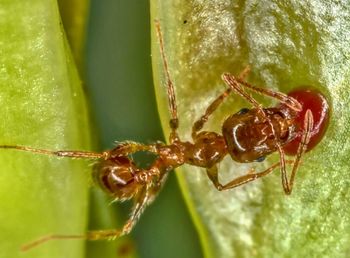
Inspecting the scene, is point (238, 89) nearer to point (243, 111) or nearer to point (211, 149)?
point (243, 111)

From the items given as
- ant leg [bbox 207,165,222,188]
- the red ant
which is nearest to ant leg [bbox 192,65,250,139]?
the red ant

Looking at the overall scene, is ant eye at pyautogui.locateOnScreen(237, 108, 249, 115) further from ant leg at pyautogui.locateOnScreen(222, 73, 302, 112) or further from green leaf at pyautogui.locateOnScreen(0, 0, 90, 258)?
green leaf at pyautogui.locateOnScreen(0, 0, 90, 258)

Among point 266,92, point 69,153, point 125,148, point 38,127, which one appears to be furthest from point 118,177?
→ point 266,92

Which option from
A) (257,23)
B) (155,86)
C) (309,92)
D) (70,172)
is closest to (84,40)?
(155,86)

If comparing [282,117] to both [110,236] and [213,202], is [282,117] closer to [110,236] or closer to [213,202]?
[213,202]

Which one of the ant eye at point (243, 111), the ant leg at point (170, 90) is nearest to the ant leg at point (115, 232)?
the ant leg at point (170, 90)

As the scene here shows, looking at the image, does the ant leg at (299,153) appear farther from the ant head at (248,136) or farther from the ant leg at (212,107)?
the ant leg at (212,107)

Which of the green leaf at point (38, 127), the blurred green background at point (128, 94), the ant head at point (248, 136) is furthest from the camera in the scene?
the blurred green background at point (128, 94)
